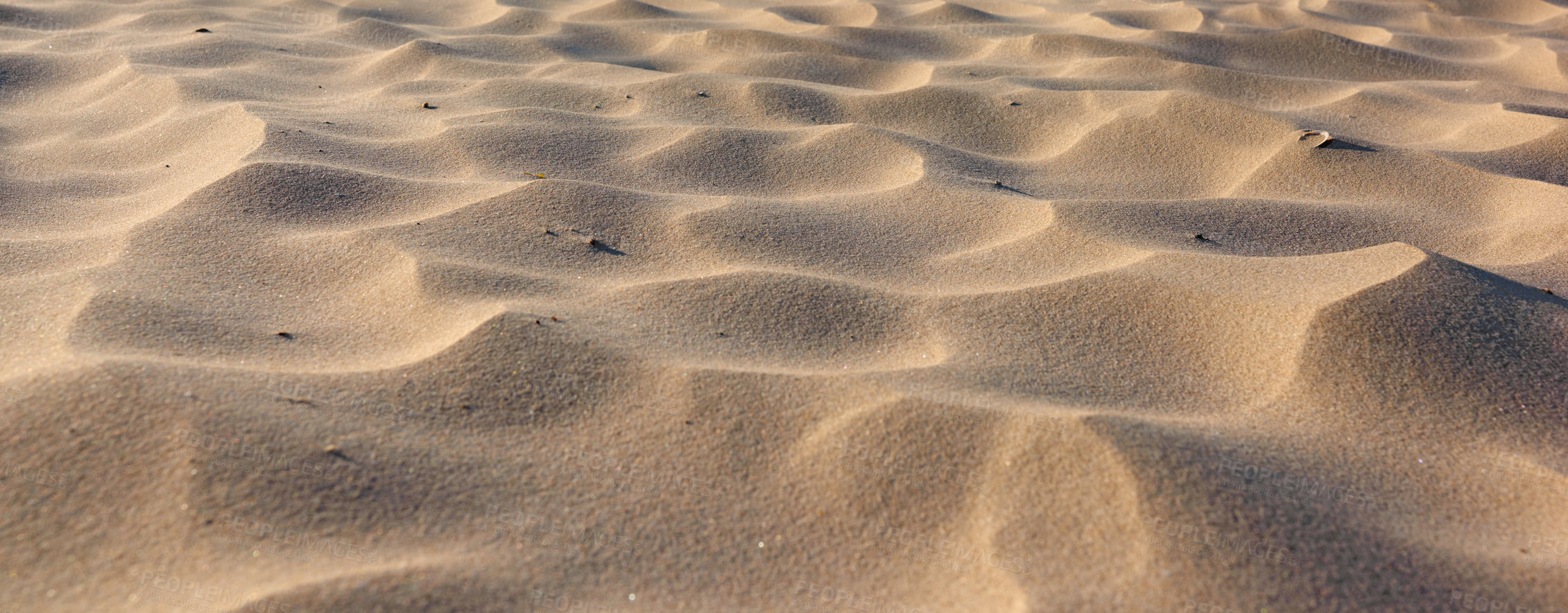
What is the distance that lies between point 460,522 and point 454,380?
23 cm

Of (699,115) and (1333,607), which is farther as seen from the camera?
(699,115)

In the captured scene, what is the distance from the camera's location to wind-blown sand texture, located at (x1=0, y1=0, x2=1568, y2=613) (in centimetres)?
95

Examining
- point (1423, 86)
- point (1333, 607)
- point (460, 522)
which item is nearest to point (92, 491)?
point (460, 522)

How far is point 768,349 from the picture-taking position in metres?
1.29

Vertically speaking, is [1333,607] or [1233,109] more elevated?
[1233,109]

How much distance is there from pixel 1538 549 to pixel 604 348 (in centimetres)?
107

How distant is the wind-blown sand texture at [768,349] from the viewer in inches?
37.4

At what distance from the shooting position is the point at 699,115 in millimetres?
2229

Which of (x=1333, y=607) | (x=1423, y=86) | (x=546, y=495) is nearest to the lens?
(x=1333, y=607)

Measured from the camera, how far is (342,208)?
1.65 meters

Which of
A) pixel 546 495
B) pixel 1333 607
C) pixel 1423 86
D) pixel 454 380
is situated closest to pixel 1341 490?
pixel 1333 607

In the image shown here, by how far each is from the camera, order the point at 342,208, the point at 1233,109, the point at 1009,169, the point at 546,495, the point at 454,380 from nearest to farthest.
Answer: the point at 546,495, the point at 454,380, the point at 342,208, the point at 1009,169, the point at 1233,109

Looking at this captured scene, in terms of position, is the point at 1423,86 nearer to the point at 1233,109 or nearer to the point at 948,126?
the point at 1233,109

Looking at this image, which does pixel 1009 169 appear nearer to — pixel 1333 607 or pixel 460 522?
pixel 1333 607
